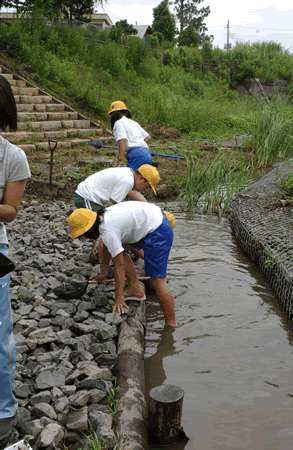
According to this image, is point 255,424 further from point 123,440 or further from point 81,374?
point 81,374

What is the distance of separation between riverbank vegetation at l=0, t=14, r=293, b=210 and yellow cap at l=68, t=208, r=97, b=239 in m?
3.83

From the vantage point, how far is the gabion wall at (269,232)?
4.06 m

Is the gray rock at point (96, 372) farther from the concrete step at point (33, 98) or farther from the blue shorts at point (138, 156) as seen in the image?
the concrete step at point (33, 98)

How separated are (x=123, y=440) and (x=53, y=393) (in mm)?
550

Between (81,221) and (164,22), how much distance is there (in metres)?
34.6

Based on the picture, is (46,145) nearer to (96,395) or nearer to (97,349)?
(97,349)

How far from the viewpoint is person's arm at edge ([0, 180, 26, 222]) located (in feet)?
5.81

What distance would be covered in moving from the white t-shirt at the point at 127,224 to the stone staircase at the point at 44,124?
18.6 feet

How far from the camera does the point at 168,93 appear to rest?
54.4 ft

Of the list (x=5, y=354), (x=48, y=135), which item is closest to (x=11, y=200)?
(x=5, y=354)

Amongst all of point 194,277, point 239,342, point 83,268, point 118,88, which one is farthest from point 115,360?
point 118,88

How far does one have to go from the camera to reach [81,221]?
3174mm

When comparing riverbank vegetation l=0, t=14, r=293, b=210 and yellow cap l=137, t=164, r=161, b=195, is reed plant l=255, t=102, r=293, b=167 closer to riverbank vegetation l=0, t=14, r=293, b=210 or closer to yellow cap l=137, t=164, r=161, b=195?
riverbank vegetation l=0, t=14, r=293, b=210

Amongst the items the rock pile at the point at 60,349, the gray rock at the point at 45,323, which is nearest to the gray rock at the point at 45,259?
the rock pile at the point at 60,349
